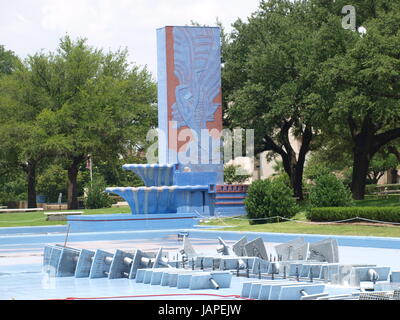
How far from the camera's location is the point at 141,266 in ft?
60.2

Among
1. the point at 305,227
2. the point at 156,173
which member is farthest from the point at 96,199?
the point at 305,227

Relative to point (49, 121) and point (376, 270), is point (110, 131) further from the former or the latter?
point (376, 270)

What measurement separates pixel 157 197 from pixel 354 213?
12456 mm

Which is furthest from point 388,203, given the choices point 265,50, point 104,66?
point 104,66

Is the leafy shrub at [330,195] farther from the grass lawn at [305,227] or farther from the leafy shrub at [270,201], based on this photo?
the leafy shrub at [270,201]

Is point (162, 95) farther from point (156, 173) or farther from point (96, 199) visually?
point (96, 199)

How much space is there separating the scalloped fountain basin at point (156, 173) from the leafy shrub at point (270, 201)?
283 inches

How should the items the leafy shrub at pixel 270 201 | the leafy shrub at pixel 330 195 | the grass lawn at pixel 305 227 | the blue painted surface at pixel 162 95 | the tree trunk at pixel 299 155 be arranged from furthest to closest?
the tree trunk at pixel 299 155 → the blue painted surface at pixel 162 95 → the leafy shrub at pixel 270 201 → the leafy shrub at pixel 330 195 → the grass lawn at pixel 305 227

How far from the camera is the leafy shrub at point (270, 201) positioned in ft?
112

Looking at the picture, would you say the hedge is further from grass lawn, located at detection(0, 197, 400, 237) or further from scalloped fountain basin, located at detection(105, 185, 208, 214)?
scalloped fountain basin, located at detection(105, 185, 208, 214)

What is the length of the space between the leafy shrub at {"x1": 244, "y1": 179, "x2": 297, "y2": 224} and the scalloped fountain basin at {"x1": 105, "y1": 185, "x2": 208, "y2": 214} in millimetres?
5782

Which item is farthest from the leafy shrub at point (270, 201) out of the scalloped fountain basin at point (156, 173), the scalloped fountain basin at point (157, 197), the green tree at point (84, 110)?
the green tree at point (84, 110)

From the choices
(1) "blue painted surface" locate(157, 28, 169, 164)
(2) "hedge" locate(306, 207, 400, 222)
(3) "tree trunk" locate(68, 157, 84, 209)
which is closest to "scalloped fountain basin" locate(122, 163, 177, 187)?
(1) "blue painted surface" locate(157, 28, 169, 164)

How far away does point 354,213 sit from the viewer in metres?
30.3
